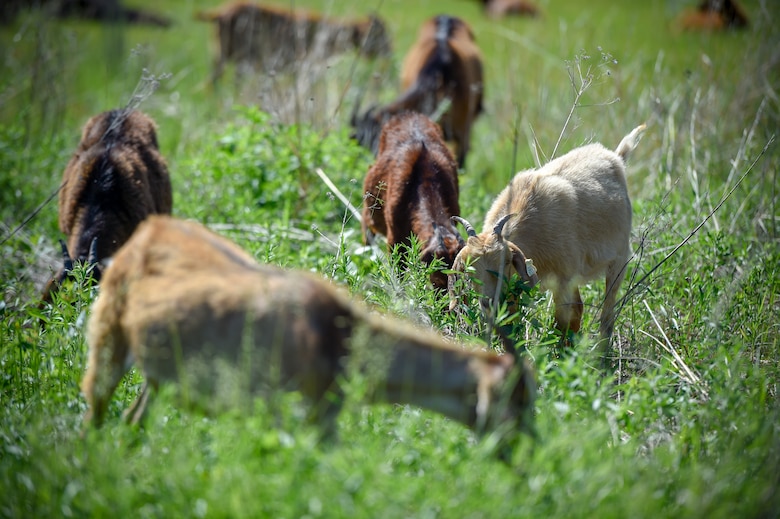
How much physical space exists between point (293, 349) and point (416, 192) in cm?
319

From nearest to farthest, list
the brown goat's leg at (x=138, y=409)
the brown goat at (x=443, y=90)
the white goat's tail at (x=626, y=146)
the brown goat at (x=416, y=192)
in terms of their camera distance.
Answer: the brown goat's leg at (x=138, y=409), the brown goat at (x=416, y=192), the white goat's tail at (x=626, y=146), the brown goat at (x=443, y=90)

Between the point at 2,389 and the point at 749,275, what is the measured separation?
182 inches

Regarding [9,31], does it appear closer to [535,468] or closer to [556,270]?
[556,270]

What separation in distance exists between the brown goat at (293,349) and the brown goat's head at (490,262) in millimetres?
1459

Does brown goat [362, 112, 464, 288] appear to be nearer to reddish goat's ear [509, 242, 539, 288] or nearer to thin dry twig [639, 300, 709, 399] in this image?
reddish goat's ear [509, 242, 539, 288]

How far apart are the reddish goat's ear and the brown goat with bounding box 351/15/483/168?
12.7 ft

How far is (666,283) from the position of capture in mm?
5809

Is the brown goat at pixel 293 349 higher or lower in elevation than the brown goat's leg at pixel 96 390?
higher

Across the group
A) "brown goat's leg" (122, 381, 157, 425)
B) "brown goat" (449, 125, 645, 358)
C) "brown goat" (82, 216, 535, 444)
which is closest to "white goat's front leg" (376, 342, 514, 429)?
"brown goat" (82, 216, 535, 444)

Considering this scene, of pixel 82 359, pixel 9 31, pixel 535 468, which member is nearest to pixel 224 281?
pixel 82 359

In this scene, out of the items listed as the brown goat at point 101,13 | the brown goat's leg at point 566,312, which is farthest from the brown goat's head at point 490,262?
the brown goat at point 101,13

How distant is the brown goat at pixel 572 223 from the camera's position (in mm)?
5555

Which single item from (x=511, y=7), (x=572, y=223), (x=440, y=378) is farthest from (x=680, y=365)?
(x=511, y=7)

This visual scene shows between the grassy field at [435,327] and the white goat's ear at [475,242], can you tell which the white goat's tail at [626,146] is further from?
the white goat's ear at [475,242]
